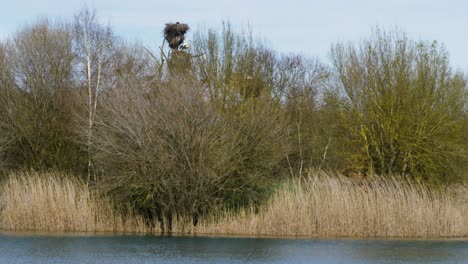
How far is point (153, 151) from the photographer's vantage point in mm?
25641

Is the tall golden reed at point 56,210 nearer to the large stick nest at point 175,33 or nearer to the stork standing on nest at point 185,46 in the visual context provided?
the stork standing on nest at point 185,46

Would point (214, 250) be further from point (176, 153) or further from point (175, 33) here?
point (175, 33)

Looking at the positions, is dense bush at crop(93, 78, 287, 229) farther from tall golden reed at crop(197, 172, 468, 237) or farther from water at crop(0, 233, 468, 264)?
water at crop(0, 233, 468, 264)

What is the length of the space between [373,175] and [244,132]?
4861 mm

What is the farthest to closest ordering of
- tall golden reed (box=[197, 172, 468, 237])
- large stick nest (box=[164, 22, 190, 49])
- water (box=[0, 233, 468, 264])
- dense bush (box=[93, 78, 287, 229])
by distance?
large stick nest (box=[164, 22, 190, 49])
dense bush (box=[93, 78, 287, 229])
tall golden reed (box=[197, 172, 468, 237])
water (box=[0, 233, 468, 264])

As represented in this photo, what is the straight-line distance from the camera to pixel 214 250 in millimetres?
21734

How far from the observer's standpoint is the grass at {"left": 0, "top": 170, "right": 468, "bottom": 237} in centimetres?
2453

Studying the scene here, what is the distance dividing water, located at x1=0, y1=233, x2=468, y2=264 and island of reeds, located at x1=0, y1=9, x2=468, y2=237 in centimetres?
139

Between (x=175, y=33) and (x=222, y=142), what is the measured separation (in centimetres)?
1594

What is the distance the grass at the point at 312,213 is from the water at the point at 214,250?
0.92m

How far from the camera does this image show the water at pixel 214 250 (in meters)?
20.1

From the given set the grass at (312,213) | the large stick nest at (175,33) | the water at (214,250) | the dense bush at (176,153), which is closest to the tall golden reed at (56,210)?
the grass at (312,213)

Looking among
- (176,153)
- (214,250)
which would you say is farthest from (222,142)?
(214,250)

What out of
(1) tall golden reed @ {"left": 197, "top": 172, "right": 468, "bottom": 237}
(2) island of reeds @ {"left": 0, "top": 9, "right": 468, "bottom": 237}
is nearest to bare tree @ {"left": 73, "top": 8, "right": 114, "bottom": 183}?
(2) island of reeds @ {"left": 0, "top": 9, "right": 468, "bottom": 237}
